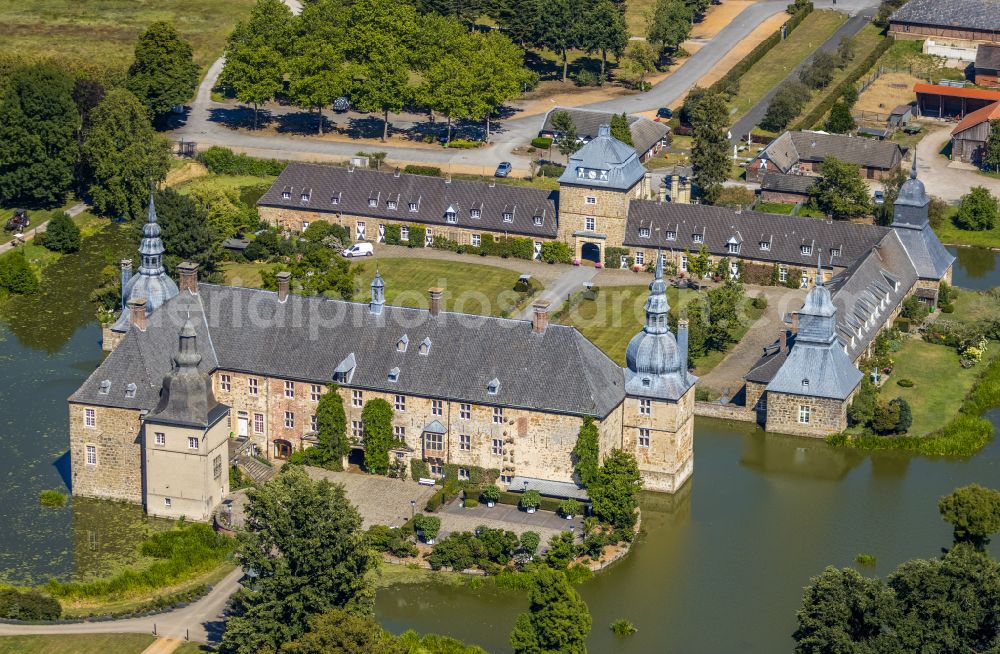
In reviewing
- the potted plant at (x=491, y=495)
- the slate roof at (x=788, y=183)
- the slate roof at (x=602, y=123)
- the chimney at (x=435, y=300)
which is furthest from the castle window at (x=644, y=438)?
the slate roof at (x=602, y=123)

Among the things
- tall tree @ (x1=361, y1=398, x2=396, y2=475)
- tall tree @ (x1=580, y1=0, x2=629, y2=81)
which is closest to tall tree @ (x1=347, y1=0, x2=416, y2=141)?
tall tree @ (x1=580, y1=0, x2=629, y2=81)

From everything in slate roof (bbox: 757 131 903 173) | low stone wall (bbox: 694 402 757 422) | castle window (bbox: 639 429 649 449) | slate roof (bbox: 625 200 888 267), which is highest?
slate roof (bbox: 757 131 903 173)

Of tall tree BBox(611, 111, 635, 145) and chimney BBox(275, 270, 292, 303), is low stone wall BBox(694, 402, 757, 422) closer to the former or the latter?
chimney BBox(275, 270, 292, 303)

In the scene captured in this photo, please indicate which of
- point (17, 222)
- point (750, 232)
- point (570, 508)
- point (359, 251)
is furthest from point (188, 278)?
point (750, 232)

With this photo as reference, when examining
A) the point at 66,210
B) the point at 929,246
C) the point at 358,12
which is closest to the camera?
the point at 929,246

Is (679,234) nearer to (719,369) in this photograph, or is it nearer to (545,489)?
(719,369)

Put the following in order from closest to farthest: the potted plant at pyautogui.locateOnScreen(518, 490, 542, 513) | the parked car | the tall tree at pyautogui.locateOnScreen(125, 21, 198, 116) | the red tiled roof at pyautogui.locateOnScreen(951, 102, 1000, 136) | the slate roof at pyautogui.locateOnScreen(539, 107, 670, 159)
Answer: the potted plant at pyautogui.locateOnScreen(518, 490, 542, 513), the parked car, the slate roof at pyautogui.locateOnScreen(539, 107, 670, 159), the red tiled roof at pyautogui.locateOnScreen(951, 102, 1000, 136), the tall tree at pyautogui.locateOnScreen(125, 21, 198, 116)

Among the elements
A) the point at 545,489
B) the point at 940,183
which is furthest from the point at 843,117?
the point at 545,489
